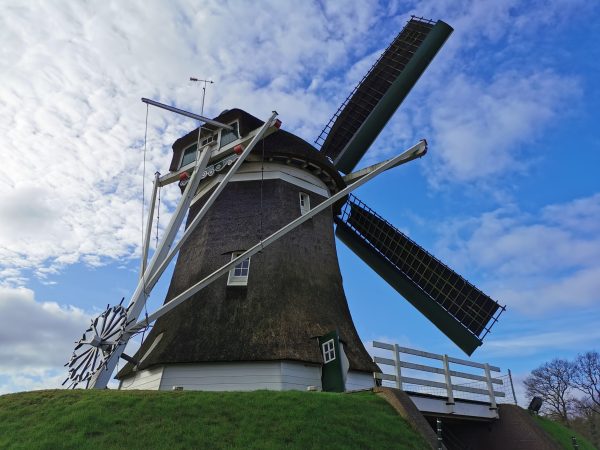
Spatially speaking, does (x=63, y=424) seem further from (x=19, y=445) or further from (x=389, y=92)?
(x=389, y=92)

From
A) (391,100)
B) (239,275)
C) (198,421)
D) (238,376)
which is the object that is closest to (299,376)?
(238,376)

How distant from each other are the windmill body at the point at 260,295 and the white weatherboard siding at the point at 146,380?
3 centimetres

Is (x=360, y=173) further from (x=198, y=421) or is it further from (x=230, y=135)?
(x=198, y=421)

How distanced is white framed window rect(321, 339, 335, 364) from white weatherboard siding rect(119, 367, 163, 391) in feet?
12.7

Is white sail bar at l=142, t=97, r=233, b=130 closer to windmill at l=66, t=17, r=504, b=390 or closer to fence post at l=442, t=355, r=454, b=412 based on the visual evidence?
windmill at l=66, t=17, r=504, b=390

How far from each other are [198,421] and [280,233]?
5186 millimetres

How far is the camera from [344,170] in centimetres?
1878

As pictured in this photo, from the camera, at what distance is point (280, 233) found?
36.7 feet

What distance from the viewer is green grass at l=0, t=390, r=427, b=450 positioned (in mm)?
6531

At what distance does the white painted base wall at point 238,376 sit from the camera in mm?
10117

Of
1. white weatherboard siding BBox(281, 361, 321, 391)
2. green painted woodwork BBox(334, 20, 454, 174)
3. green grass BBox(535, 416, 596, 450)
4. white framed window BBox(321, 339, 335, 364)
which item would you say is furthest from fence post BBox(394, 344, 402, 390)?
green painted woodwork BBox(334, 20, 454, 174)

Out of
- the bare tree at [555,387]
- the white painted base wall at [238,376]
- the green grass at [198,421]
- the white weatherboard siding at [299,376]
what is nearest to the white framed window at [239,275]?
the white painted base wall at [238,376]

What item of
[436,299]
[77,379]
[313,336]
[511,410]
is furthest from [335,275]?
[77,379]

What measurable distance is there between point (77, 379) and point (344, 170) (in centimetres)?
1275
